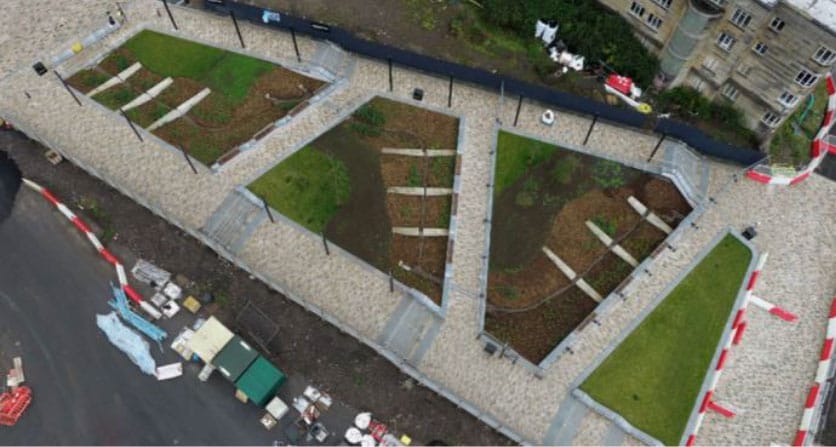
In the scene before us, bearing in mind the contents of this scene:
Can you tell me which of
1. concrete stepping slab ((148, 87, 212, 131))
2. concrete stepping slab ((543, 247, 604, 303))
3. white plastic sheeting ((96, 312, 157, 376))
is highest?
concrete stepping slab ((148, 87, 212, 131))

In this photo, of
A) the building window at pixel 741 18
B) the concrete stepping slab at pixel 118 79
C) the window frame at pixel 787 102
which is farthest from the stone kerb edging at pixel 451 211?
the window frame at pixel 787 102

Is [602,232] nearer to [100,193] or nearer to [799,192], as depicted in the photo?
[799,192]

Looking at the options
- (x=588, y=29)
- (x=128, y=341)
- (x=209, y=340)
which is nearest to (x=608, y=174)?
(x=588, y=29)

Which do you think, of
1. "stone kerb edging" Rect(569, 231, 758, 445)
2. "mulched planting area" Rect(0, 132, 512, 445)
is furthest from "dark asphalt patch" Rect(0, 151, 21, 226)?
"stone kerb edging" Rect(569, 231, 758, 445)

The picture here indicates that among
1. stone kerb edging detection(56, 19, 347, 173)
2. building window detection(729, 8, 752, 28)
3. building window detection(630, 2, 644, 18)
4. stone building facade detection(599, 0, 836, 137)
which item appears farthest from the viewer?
building window detection(630, 2, 644, 18)

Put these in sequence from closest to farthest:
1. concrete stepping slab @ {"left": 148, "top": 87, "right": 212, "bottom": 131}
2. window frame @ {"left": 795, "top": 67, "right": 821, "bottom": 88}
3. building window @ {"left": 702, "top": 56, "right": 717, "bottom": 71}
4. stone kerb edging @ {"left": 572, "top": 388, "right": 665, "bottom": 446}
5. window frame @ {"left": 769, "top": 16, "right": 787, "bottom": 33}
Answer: stone kerb edging @ {"left": 572, "top": 388, "right": 665, "bottom": 446}
window frame @ {"left": 769, "top": 16, "right": 787, "bottom": 33}
window frame @ {"left": 795, "top": 67, "right": 821, "bottom": 88}
building window @ {"left": 702, "top": 56, "right": 717, "bottom": 71}
concrete stepping slab @ {"left": 148, "top": 87, "right": 212, "bottom": 131}

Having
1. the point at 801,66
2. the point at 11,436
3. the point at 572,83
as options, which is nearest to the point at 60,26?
the point at 11,436

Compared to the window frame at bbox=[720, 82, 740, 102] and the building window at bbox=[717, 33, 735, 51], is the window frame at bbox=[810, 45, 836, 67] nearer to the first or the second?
the building window at bbox=[717, 33, 735, 51]
